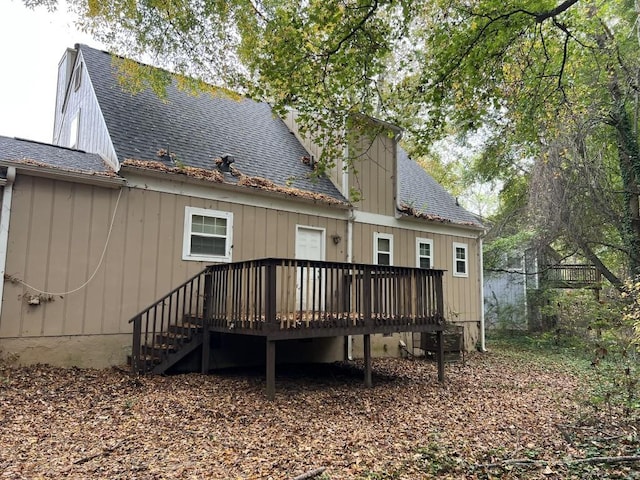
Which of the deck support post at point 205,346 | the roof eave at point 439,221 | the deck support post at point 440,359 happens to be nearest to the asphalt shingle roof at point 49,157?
the deck support post at point 205,346

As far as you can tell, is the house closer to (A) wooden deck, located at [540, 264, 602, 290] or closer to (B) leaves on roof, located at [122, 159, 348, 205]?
(B) leaves on roof, located at [122, 159, 348, 205]

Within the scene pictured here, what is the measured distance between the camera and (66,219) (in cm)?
691

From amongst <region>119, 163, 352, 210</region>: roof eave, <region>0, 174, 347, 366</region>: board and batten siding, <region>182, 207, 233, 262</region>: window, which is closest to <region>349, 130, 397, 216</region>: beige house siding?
<region>119, 163, 352, 210</region>: roof eave

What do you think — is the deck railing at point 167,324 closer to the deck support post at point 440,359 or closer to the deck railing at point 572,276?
the deck support post at point 440,359

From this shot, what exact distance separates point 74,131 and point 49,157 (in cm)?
331

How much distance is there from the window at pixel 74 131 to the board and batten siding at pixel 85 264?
138 inches

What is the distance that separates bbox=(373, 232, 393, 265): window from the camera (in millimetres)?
10914

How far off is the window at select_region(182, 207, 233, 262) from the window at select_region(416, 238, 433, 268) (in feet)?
18.1

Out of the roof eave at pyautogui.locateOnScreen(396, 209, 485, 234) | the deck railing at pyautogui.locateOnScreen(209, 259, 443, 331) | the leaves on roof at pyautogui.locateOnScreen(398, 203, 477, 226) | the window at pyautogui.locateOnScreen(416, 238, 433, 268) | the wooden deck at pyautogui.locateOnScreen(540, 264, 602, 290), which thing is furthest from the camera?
the wooden deck at pyautogui.locateOnScreen(540, 264, 602, 290)

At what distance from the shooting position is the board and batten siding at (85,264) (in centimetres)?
649

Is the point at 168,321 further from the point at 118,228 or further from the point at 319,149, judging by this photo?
the point at 319,149

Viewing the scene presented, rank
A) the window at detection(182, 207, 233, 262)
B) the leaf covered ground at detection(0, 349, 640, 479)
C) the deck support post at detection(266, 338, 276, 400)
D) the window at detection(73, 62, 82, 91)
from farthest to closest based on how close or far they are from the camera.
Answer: the window at detection(73, 62, 82, 91) → the window at detection(182, 207, 233, 262) → the deck support post at detection(266, 338, 276, 400) → the leaf covered ground at detection(0, 349, 640, 479)

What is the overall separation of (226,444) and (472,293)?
10492 mm

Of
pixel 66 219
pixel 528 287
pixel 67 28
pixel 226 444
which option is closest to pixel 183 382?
pixel 226 444
